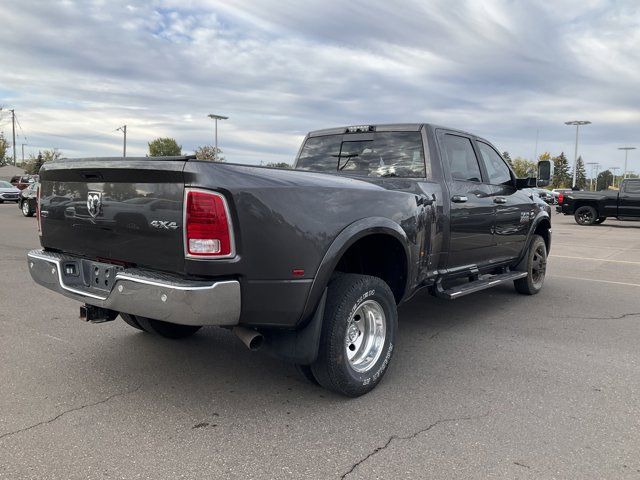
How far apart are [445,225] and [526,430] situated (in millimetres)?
1981

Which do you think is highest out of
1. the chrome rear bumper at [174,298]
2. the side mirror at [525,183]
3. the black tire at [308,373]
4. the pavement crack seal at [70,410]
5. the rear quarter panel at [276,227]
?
the side mirror at [525,183]

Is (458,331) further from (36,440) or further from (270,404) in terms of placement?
(36,440)

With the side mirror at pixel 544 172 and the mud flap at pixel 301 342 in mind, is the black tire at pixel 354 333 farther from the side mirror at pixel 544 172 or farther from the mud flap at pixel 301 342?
the side mirror at pixel 544 172

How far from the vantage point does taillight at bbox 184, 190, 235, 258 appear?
276 centimetres

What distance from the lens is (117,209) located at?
3129 millimetres

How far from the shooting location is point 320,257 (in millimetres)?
3148

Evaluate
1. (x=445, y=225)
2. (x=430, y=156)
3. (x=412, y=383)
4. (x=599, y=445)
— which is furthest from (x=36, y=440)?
(x=430, y=156)

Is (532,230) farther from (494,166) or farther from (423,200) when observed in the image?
(423,200)

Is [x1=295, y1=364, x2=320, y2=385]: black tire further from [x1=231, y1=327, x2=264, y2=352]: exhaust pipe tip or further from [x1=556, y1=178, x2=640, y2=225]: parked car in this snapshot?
[x1=556, y1=178, x2=640, y2=225]: parked car

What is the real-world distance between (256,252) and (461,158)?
3.09m

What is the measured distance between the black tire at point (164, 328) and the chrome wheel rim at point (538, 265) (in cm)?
444

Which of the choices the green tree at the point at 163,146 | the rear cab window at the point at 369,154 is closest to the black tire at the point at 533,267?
the rear cab window at the point at 369,154

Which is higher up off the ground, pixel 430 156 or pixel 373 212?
pixel 430 156

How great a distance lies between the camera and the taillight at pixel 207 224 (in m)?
2.76
